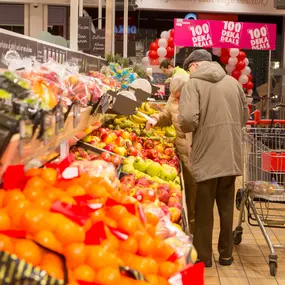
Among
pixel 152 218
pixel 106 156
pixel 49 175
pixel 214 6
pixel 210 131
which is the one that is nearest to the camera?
pixel 49 175

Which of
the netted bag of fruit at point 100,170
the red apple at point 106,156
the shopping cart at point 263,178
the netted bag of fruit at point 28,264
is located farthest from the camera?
the shopping cart at point 263,178

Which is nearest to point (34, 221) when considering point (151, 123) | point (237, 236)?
point (151, 123)

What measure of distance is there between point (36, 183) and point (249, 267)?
3214 millimetres

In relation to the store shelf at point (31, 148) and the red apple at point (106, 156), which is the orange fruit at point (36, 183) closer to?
the store shelf at point (31, 148)

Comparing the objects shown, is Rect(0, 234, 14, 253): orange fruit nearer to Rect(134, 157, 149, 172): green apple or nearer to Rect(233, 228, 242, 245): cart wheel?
Rect(134, 157, 149, 172): green apple

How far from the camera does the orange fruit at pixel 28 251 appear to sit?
56.7 inches

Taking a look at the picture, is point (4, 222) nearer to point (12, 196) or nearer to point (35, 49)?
point (12, 196)

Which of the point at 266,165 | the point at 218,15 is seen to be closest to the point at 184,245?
the point at 266,165

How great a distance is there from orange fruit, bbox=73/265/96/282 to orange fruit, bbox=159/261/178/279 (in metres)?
0.28

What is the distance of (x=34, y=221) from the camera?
1.50m

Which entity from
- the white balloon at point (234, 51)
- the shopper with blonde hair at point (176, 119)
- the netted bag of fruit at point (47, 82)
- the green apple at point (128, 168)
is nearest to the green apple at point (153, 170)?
the green apple at point (128, 168)

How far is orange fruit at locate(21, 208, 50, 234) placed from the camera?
1.50 metres

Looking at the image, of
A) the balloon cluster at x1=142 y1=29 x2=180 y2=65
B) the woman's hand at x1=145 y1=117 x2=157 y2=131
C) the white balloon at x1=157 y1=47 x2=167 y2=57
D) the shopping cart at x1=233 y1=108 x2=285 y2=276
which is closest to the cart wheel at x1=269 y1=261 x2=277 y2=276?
the shopping cart at x1=233 y1=108 x2=285 y2=276

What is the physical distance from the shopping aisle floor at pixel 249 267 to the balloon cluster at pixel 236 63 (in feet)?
26.8
